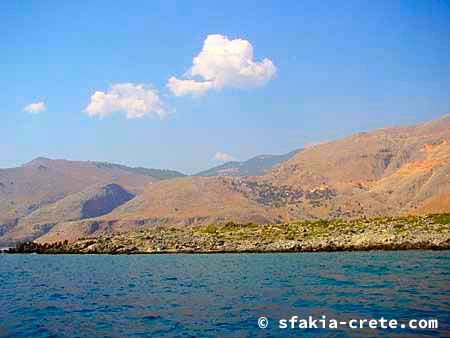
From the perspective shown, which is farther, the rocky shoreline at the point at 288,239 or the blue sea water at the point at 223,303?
the rocky shoreline at the point at 288,239

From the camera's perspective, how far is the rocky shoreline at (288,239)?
84.8 metres

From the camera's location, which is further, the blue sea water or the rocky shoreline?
the rocky shoreline

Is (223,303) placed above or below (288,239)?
below

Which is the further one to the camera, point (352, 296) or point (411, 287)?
point (411, 287)

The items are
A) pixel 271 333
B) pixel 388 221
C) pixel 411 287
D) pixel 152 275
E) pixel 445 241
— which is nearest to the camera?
pixel 271 333

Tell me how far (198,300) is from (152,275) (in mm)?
21176

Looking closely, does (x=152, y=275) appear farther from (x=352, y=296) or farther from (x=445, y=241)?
(x=445, y=241)

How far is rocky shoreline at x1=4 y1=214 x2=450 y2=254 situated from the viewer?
8481cm

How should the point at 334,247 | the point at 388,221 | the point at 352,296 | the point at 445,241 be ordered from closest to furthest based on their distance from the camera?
the point at 352,296
the point at 445,241
the point at 334,247
the point at 388,221

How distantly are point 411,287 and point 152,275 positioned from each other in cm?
2787

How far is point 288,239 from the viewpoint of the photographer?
327ft

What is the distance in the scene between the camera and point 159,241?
11175 centimetres

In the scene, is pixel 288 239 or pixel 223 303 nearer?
pixel 223 303

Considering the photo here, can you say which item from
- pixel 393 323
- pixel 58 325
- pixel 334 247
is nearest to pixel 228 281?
pixel 58 325
